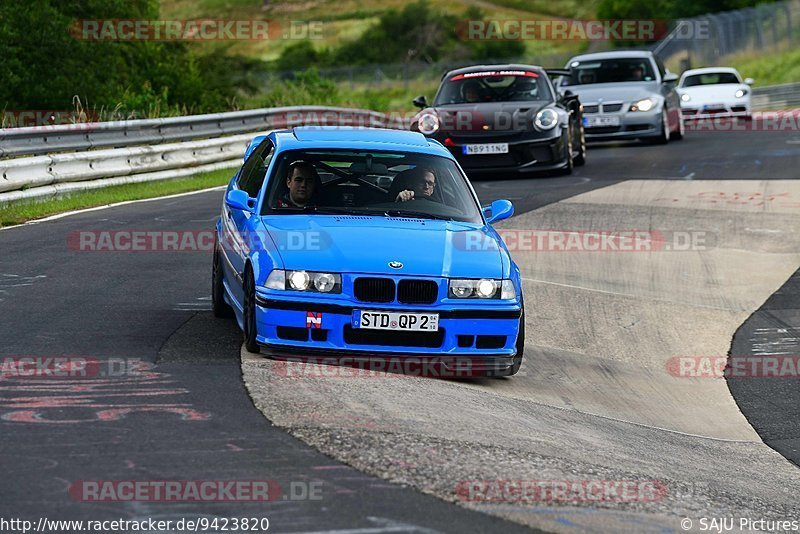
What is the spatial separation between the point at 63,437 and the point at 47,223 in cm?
985

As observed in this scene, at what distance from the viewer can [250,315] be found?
8781 millimetres

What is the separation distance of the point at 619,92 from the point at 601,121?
59 cm

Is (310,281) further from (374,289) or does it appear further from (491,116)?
(491,116)

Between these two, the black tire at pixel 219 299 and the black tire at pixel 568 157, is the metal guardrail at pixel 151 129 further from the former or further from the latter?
the black tire at pixel 219 299

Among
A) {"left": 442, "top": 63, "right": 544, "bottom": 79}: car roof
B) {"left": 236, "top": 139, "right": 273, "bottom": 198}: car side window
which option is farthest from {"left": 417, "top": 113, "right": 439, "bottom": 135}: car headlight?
{"left": 236, "top": 139, "right": 273, "bottom": 198}: car side window

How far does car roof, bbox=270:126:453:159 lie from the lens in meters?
10.1

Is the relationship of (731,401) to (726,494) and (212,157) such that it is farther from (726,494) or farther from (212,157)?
(212,157)

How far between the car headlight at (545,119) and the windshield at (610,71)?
5978mm

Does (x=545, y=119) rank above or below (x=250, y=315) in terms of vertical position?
above

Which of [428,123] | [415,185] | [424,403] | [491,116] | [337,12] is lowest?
[424,403]

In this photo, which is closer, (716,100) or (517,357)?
(517,357)

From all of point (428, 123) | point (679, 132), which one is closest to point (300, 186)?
point (428, 123)

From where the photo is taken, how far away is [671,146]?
27062 mm

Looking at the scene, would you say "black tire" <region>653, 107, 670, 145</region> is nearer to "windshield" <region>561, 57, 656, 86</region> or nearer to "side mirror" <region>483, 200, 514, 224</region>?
"windshield" <region>561, 57, 656, 86</region>
